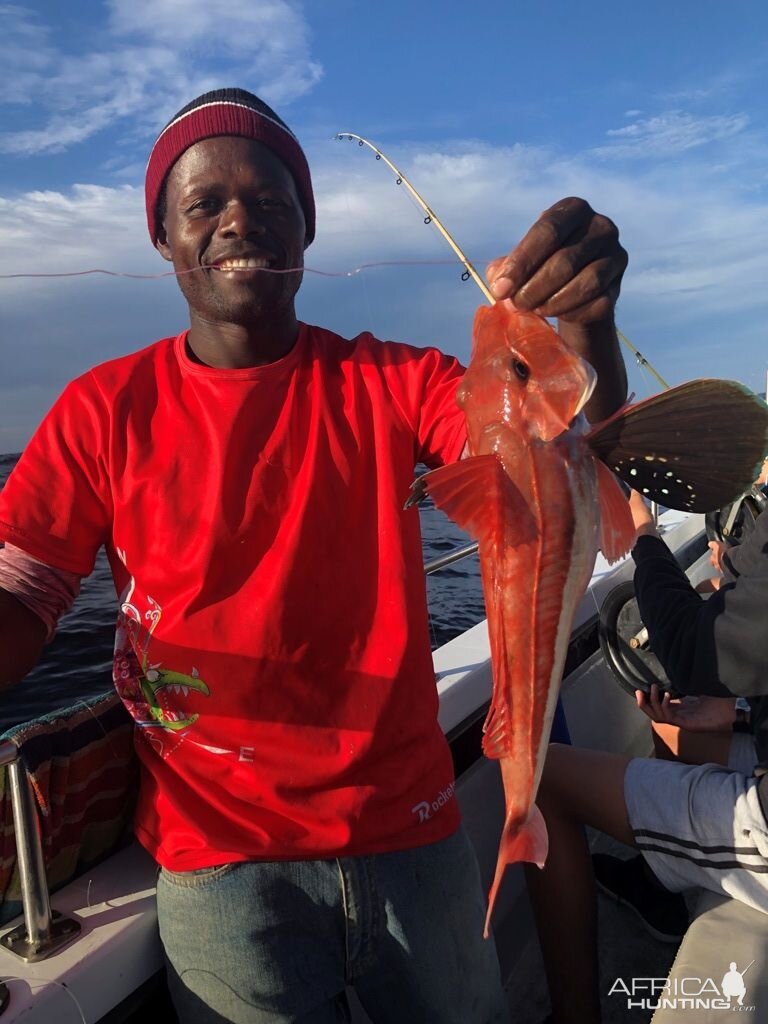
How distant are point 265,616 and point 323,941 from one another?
3.20ft

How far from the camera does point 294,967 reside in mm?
2123

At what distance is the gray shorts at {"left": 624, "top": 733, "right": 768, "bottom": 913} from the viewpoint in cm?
257

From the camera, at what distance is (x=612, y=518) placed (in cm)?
188

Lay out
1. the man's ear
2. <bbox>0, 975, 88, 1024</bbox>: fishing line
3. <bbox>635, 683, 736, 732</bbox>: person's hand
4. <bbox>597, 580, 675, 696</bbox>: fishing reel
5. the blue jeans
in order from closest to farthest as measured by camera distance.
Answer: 1. <bbox>0, 975, 88, 1024</bbox>: fishing line
2. the blue jeans
3. the man's ear
4. <bbox>635, 683, 736, 732</bbox>: person's hand
5. <bbox>597, 580, 675, 696</bbox>: fishing reel

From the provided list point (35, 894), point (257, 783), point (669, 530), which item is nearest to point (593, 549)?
point (257, 783)

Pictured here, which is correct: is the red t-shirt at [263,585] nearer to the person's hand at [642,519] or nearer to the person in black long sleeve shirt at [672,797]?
the person in black long sleeve shirt at [672,797]

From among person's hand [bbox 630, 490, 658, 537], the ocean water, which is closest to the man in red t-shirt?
person's hand [bbox 630, 490, 658, 537]

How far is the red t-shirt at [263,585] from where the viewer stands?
2.20m

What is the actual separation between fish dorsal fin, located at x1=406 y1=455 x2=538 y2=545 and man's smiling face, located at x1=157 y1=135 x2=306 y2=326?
1069mm

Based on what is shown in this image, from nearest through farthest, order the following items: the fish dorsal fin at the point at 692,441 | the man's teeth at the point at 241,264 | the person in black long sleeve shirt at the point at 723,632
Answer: the fish dorsal fin at the point at 692,441 → the man's teeth at the point at 241,264 → the person in black long sleeve shirt at the point at 723,632

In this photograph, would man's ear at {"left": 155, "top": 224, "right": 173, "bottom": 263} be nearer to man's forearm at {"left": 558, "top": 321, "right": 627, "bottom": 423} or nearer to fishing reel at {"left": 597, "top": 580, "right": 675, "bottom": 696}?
man's forearm at {"left": 558, "top": 321, "right": 627, "bottom": 423}

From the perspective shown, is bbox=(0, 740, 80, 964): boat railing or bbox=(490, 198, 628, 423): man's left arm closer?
bbox=(490, 198, 628, 423): man's left arm

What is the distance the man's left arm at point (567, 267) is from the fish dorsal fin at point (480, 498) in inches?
17.0

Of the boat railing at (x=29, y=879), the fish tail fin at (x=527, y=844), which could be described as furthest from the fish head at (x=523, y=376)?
the boat railing at (x=29, y=879)
